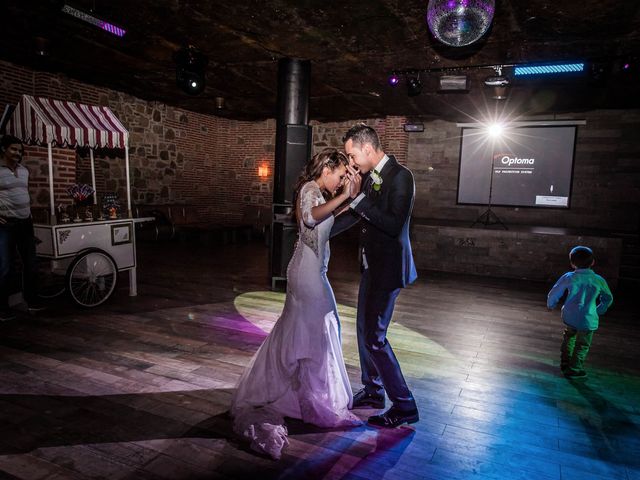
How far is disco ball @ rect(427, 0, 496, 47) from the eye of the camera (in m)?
3.44

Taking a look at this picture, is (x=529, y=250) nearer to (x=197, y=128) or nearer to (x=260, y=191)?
(x=260, y=191)

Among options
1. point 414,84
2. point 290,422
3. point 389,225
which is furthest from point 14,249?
point 414,84

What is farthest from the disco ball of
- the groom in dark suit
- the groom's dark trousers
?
the groom's dark trousers

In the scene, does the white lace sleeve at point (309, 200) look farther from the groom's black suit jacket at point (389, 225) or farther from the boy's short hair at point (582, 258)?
the boy's short hair at point (582, 258)

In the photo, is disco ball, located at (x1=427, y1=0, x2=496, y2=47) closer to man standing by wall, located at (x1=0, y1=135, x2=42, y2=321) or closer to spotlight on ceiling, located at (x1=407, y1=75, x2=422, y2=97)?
spotlight on ceiling, located at (x1=407, y1=75, x2=422, y2=97)

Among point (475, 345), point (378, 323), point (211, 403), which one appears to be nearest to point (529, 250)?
point (475, 345)

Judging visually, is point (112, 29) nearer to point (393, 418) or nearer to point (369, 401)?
point (369, 401)

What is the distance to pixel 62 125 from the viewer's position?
4.87 m

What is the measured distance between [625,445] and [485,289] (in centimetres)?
430

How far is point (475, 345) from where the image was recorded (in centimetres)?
414

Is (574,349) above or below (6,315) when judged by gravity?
above

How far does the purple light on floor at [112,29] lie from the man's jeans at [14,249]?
2.45 meters

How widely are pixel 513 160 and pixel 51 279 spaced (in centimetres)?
1010

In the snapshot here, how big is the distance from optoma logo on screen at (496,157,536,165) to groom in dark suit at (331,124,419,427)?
9.08 m
